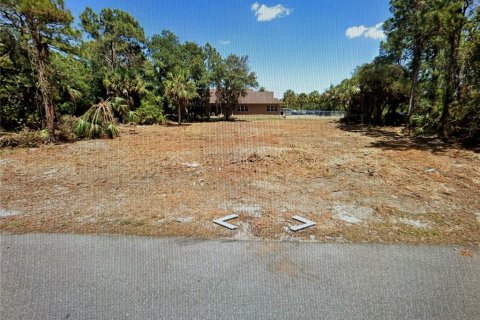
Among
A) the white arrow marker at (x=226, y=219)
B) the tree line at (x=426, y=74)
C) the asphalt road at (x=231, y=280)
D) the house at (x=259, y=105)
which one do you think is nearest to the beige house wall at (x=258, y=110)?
the house at (x=259, y=105)

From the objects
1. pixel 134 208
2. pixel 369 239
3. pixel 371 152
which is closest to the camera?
pixel 369 239

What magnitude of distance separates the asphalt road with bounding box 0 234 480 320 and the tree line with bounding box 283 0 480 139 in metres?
11.1

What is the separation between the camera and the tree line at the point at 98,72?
9.73 meters

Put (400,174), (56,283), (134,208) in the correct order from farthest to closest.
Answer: (400,174) < (134,208) < (56,283)

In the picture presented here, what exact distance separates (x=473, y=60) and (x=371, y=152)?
6.03 meters

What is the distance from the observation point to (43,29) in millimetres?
9648

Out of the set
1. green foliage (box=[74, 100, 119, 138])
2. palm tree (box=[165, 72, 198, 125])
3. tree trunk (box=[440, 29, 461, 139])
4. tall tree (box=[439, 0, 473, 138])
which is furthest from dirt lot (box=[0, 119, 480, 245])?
palm tree (box=[165, 72, 198, 125])

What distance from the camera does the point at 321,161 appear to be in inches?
322

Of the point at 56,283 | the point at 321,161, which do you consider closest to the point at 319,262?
the point at 56,283

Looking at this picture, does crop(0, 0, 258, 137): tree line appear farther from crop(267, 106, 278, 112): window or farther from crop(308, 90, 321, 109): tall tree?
crop(308, 90, 321, 109): tall tree

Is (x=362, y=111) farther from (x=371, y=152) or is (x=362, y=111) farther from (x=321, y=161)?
(x=321, y=161)

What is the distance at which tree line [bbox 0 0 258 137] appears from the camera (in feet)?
31.9

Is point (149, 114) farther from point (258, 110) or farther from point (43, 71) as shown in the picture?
point (258, 110)

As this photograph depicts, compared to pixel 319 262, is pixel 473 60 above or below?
above
